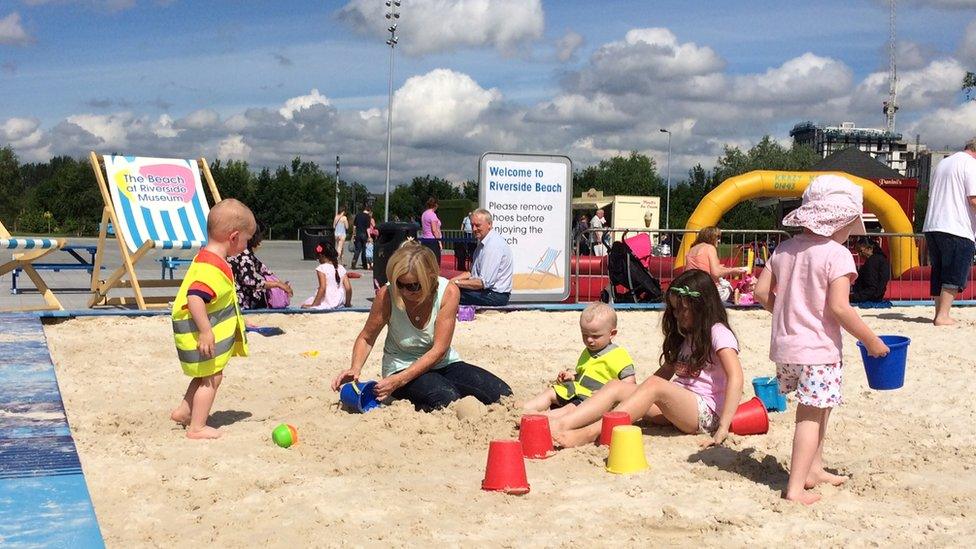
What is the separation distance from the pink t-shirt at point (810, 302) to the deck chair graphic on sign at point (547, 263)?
28.3 ft

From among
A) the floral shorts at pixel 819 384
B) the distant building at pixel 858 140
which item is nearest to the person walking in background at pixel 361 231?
the floral shorts at pixel 819 384

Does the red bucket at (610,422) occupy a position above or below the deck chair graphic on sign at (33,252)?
below

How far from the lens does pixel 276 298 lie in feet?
33.2

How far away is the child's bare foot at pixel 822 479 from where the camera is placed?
3.82m

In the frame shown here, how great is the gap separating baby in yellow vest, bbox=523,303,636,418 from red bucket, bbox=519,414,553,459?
0.59 metres

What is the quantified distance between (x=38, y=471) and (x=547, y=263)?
9321mm

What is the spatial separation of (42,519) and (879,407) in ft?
15.7

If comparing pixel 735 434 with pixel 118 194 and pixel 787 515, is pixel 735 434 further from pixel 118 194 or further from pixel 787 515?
pixel 118 194

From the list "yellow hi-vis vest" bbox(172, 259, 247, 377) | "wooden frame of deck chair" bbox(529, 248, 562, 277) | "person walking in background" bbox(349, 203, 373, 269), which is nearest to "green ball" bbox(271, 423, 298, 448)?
"yellow hi-vis vest" bbox(172, 259, 247, 377)

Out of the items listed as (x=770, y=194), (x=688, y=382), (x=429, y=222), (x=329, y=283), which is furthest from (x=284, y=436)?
(x=770, y=194)

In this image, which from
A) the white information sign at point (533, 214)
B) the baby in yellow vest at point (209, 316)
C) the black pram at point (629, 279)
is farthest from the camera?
the white information sign at point (533, 214)

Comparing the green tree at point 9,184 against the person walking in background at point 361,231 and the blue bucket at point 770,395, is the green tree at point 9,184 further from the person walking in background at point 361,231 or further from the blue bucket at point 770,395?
the blue bucket at point 770,395

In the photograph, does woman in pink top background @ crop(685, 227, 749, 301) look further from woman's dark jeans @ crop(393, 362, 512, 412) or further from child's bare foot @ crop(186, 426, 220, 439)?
child's bare foot @ crop(186, 426, 220, 439)

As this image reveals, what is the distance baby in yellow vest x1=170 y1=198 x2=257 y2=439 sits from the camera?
184 inches
